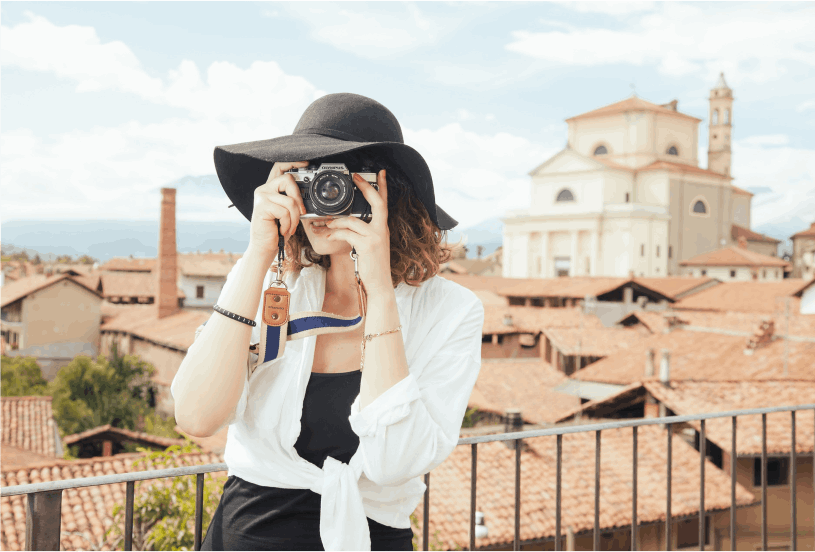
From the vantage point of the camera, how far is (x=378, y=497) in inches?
51.7

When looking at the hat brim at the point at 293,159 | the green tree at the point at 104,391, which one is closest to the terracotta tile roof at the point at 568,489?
the hat brim at the point at 293,159

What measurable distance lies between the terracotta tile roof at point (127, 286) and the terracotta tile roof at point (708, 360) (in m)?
28.3

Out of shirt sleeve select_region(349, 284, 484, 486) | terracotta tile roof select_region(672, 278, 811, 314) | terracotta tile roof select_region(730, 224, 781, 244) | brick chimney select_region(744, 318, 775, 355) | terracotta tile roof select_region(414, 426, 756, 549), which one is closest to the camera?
shirt sleeve select_region(349, 284, 484, 486)

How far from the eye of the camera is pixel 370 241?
124cm

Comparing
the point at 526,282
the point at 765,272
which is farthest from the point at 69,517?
the point at 765,272

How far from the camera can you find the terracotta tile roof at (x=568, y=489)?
419 inches

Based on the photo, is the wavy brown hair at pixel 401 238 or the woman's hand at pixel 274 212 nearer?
the woman's hand at pixel 274 212

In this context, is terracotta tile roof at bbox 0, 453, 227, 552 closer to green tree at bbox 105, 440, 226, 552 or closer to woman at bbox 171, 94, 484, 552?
green tree at bbox 105, 440, 226, 552

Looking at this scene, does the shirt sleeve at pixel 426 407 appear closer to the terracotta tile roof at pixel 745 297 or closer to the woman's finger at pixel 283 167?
the woman's finger at pixel 283 167

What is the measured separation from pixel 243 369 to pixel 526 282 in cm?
3398

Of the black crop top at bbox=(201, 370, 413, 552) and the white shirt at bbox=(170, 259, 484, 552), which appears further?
the black crop top at bbox=(201, 370, 413, 552)

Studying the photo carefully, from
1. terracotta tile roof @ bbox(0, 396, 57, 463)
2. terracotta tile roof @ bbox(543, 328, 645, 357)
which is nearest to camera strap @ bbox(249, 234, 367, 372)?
terracotta tile roof @ bbox(0, 396, 57, 463)

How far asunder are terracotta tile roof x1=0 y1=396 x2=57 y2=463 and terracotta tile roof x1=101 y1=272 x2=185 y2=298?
68.8ft

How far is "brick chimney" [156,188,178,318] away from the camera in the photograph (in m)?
34.3
